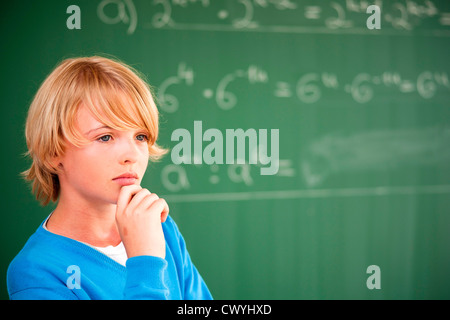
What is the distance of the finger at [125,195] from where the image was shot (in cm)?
82

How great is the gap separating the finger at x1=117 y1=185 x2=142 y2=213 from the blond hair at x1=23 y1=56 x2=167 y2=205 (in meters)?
0.12

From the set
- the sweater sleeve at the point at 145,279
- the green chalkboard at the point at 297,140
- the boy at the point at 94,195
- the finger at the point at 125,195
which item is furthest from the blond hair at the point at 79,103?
the green chalkboard at the point at 297,140

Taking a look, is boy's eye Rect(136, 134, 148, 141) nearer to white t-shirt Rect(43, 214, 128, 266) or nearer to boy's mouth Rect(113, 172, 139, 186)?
boy's mouth Rect(113, 172, 139, 186)

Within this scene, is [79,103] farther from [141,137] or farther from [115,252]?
[115,252]

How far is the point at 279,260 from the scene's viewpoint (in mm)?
1715

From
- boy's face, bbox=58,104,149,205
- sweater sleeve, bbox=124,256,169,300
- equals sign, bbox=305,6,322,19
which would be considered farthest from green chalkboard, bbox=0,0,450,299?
sweater sleeve, bbox=124,256,169,300

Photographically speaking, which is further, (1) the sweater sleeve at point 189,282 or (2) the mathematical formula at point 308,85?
(2) the mathematical formula at point 308,85

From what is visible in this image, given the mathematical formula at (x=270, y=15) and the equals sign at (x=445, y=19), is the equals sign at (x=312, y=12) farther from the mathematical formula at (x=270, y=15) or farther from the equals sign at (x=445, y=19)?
the equals sign at (x=445, y=19)

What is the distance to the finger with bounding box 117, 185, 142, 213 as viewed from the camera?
2.70ft

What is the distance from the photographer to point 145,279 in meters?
0.77

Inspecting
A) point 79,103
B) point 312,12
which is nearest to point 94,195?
point 79,103
